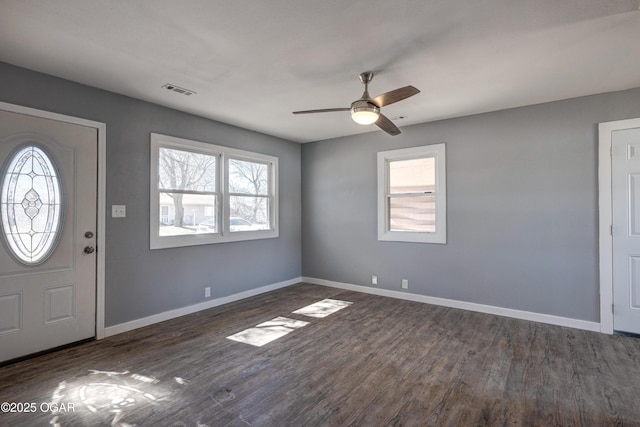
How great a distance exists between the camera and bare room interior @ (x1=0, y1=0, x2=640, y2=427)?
222 centimetres

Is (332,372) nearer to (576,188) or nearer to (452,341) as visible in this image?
(452,341)

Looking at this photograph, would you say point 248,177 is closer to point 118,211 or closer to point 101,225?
point 118,211

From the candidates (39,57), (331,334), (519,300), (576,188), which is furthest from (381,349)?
(39,57)

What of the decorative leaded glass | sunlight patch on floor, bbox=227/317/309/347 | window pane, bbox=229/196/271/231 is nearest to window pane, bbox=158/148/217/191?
window pane, bbox=229/196/271/231

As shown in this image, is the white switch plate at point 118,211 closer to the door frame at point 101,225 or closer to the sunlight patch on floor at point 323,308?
the door frame at point 101,225

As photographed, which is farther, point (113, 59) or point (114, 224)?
point (114, 224)

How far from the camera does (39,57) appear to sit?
2.71 m

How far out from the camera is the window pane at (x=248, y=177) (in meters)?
4.89

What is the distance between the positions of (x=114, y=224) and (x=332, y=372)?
2795mm

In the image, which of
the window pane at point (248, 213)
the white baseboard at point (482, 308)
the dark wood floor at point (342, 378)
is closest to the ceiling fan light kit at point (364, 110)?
the dark wood floor at point (342, 378)

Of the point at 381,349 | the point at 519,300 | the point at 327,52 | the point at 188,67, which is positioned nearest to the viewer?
the point at 327,52

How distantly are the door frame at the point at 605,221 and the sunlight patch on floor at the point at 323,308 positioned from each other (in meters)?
2.95

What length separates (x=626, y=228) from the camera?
3.42m

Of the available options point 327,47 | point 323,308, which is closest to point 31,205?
point 327,47
